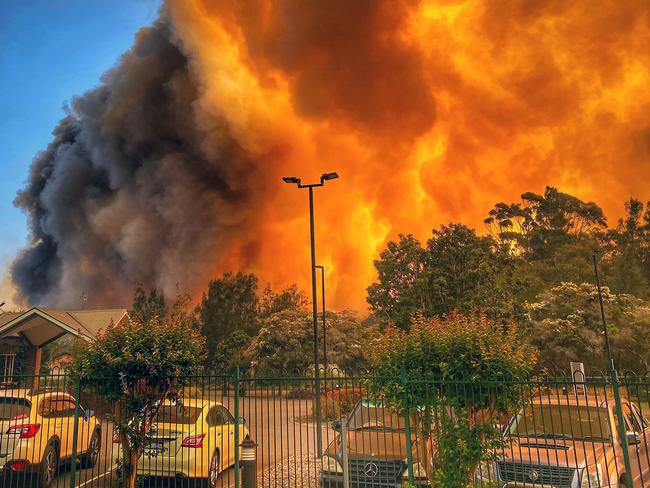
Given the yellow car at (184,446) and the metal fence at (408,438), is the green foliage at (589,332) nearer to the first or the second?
the metal fence at (408,438)

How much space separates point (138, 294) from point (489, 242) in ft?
148

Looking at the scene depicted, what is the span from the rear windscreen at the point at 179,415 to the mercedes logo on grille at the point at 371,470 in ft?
11.1

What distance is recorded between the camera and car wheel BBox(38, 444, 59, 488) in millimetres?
9820

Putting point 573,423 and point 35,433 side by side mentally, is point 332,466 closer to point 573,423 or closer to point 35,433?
point 573,423

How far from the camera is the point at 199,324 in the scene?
178 ft

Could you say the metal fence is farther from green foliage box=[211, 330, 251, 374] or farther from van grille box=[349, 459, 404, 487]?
green foliage box=[211, 330, 251, 374]

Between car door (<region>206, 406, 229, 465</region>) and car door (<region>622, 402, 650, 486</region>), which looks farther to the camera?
car door (<region>206, 406, 229, 465</region>)

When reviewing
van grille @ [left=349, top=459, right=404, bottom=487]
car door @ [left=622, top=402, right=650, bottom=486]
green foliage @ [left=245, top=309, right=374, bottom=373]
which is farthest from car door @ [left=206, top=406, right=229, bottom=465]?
green foliage @ [left=245, top=309, right=374, bottom=373]

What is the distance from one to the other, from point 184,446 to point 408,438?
4315 mm

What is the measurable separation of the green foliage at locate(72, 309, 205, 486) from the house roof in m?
9.24

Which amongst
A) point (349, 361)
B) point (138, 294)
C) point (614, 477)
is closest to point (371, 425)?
point (614, 477)

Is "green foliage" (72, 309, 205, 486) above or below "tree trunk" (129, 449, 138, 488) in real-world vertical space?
above

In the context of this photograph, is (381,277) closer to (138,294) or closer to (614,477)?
(614,477)

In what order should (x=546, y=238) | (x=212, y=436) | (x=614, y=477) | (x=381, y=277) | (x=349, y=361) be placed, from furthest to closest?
(x=546, y=238) → (x=349, y=361) → (x=381, y=277) → (x=212, y=436) → (x=614, y=477)
